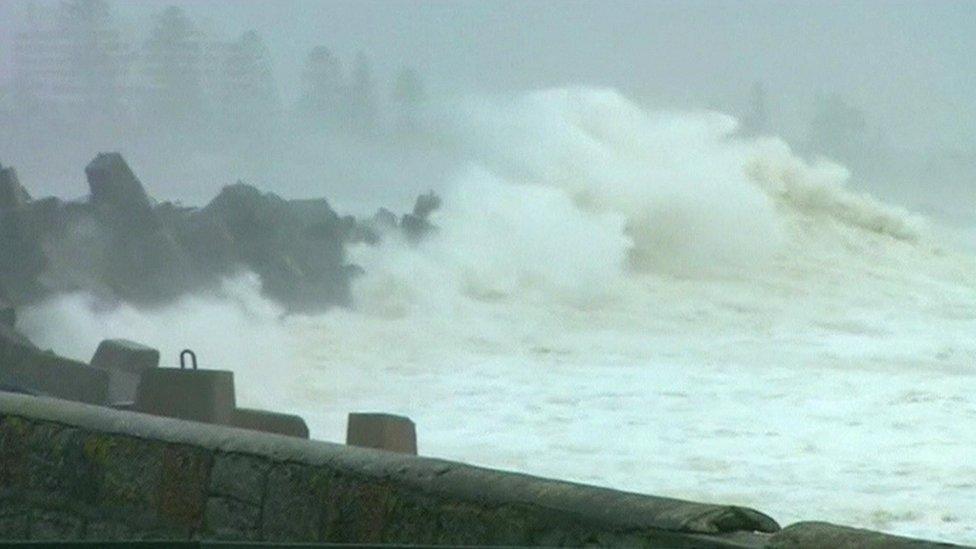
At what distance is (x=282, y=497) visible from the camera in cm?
347

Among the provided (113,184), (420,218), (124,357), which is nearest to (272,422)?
(124,357)

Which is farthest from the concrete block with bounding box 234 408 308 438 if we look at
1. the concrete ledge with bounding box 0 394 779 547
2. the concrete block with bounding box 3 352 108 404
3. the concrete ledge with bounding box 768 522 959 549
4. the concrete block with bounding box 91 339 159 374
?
the concrete block with bounding box 91 339 159 374

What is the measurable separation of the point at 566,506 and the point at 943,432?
23.5m

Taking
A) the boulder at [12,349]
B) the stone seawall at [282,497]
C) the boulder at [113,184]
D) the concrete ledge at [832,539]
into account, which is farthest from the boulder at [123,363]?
the boulder at [113,184]

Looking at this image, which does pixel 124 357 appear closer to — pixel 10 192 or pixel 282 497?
pixel 282 497

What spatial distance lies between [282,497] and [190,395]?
361 cm

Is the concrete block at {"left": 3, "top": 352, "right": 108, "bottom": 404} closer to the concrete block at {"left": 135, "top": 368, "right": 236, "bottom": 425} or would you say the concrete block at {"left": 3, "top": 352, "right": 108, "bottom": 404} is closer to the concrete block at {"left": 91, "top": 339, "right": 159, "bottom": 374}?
the concrete block at {"left": 91, "top": 339, "right": 159, "bottom": 374}

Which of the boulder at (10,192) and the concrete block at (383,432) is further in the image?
the boulder at (10,192)

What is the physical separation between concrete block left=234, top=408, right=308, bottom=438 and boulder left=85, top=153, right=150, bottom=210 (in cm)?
1940

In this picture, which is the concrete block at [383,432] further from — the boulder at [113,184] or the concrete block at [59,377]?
the boulder at [113,184]

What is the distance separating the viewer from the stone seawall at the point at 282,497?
9.15 ft

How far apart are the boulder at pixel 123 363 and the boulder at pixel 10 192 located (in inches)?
445

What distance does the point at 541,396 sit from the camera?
2542cm

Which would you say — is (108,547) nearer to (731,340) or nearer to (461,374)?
(461,374)
